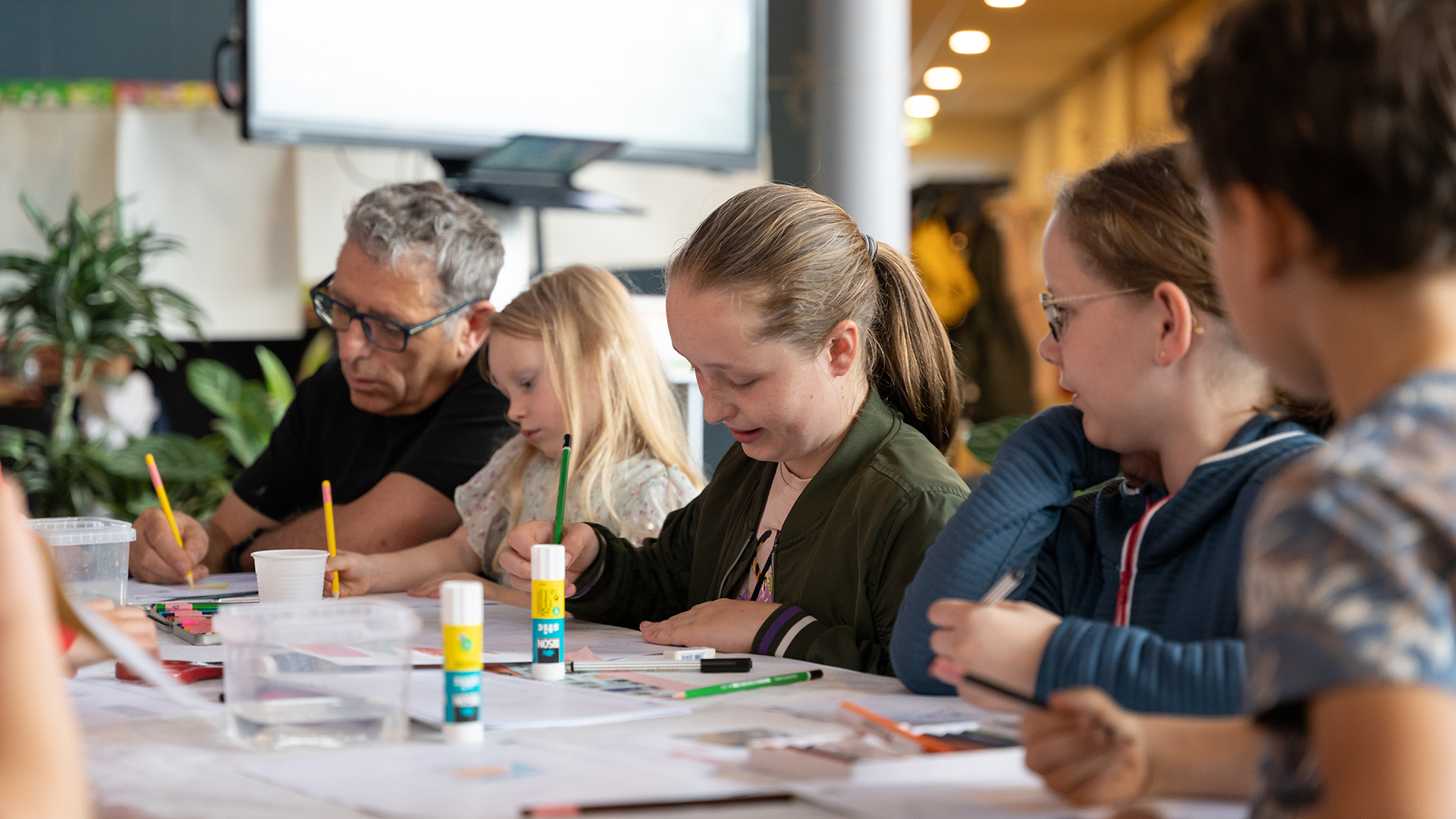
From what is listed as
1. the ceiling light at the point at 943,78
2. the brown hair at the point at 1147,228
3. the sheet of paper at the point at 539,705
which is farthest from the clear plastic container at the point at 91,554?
the ceiling light at the point at 943,78

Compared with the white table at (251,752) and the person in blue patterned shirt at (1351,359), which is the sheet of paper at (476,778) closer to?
the white table at (251,752)

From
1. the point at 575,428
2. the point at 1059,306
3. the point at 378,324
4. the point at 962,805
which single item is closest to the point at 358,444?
the point at 378,324

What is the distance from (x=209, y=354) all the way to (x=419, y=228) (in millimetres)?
3345

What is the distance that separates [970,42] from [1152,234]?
7.17 meters

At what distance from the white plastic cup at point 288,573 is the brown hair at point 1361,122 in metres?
1.29

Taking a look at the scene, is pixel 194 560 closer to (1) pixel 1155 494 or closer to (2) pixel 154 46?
(1) pixel 1155 494

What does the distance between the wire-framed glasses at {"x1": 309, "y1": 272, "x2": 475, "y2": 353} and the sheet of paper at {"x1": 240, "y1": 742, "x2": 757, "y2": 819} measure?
1407mm

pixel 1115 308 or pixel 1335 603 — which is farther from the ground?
pixel 1115 308


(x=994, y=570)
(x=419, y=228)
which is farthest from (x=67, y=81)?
(x=994, y=570)

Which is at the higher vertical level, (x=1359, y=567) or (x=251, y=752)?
(x=1359, y=567)

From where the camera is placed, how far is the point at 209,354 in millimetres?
5258

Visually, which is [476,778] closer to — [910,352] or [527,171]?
[910,352]

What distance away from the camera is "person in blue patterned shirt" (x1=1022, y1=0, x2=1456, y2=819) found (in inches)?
23.6

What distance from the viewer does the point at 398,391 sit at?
2365mm
